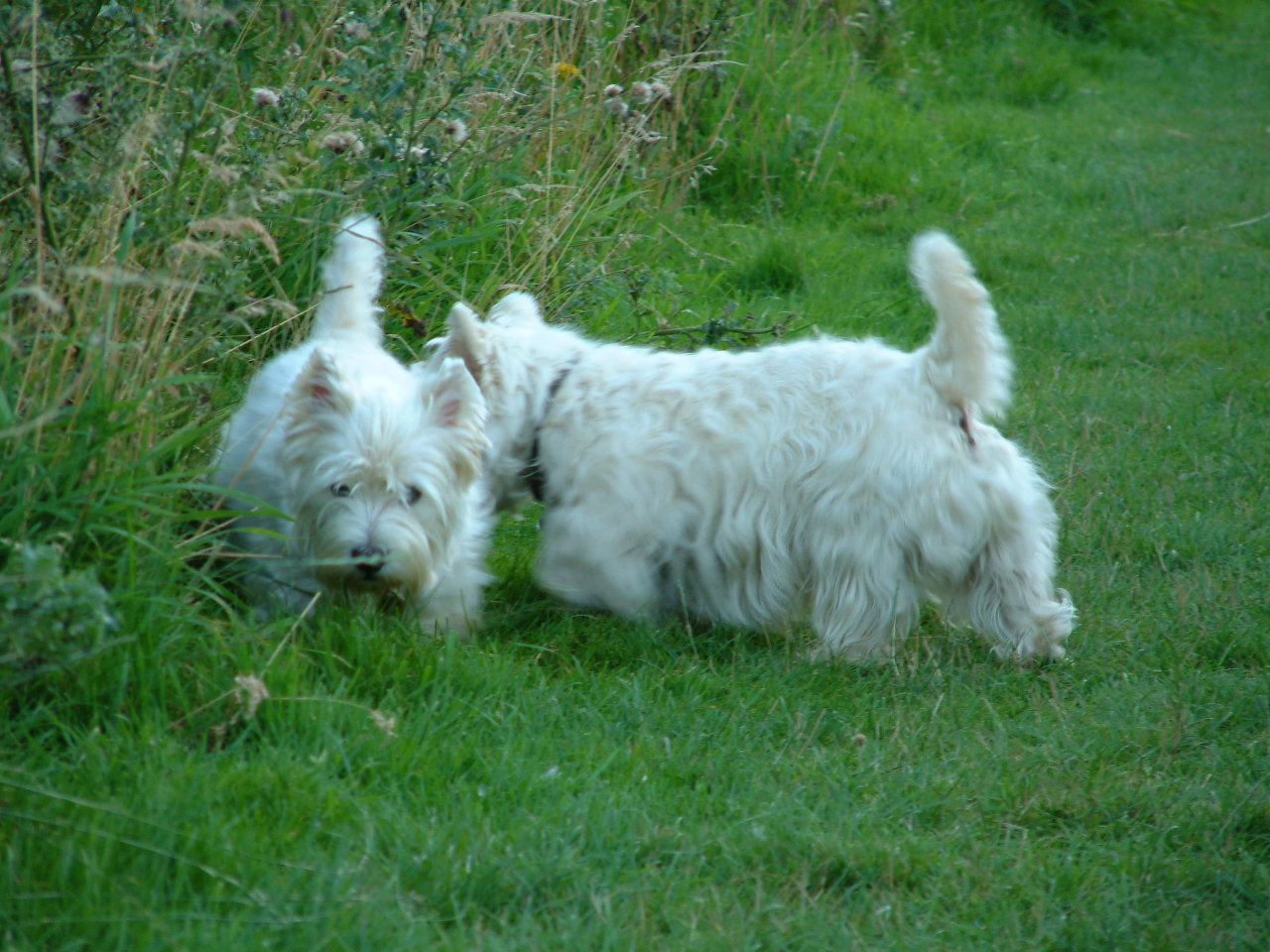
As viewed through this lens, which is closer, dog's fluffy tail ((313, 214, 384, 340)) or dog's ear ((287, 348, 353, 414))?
dog's ear ((287, 348, 353, 414))

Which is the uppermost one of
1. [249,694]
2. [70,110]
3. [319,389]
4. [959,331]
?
[70,110]

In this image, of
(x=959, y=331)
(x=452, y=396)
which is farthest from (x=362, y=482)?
(x=959, y=331)

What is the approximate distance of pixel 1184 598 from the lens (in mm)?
3973

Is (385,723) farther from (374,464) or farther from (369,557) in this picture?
(374,464)

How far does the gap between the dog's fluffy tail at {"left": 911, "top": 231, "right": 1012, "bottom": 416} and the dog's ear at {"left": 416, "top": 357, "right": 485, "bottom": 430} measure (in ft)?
4.28

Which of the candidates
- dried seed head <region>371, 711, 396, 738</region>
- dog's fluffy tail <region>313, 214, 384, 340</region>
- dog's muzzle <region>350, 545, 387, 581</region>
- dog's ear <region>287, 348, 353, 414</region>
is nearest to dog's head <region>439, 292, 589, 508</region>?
dog's fluffy tail <region>313, 214, 384, 340</region>

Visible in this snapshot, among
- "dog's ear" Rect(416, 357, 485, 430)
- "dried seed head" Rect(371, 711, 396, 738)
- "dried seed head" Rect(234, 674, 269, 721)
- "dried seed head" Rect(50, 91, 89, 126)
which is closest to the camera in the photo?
"dried seed head" Rect(234, 674, 269, 721)

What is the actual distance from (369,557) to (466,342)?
2.60 ft

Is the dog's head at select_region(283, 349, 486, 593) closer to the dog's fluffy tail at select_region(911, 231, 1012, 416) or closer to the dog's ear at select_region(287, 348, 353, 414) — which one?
the dog's ear at select_region(287, 348, 353, 414)

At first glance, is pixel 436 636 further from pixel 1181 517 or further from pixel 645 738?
pixel 1181 517

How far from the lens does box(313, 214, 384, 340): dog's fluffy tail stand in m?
3.93

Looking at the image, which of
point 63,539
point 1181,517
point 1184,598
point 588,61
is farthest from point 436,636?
point 588,61

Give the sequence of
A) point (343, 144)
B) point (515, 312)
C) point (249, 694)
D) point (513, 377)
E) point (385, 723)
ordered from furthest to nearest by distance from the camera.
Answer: point (343, 144) < point (515, 312) < point (513, 377) < point (385, 723) < point (249, 694)

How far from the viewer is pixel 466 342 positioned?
3635mm
